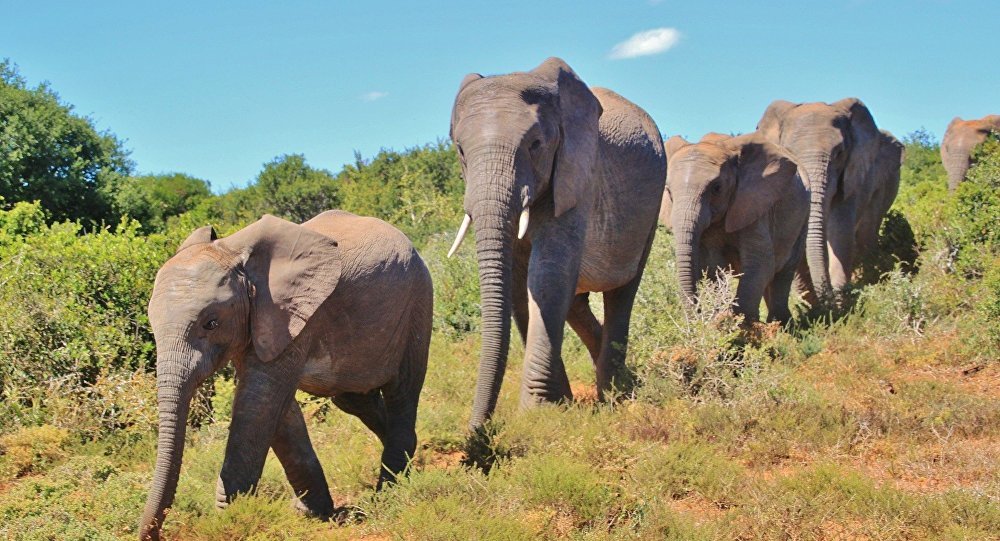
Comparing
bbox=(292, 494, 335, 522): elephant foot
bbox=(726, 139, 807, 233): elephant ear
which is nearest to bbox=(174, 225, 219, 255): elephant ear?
bbox=(292, 494, 335, 522): elephant foot

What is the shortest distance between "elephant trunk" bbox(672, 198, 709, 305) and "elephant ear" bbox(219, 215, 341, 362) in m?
4.19

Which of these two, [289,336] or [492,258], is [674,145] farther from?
[289,336]

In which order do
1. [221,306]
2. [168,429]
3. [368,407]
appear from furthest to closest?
[368,407], [221,306], [168,429]

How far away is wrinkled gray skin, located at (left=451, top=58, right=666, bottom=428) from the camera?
632 centimetres

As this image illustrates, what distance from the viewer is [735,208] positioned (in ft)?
32.5

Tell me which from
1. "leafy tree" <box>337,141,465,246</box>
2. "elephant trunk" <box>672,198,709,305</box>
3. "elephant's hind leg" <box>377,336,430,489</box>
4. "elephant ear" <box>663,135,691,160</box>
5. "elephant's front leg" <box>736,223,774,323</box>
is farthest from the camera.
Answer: "leafy tree" <box>337,141,465,246</box>

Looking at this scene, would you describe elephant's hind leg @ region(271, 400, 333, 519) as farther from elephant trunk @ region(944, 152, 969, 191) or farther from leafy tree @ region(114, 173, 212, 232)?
elephant trunk @ region(944, 152, 969, 191)

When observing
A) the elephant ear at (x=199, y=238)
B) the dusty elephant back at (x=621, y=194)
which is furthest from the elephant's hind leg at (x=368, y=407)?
the dusty elephant back at (x=621, y=194)

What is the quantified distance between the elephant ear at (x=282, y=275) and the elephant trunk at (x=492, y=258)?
1186 mm

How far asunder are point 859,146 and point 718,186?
4.83 m

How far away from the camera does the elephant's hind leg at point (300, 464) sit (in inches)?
215

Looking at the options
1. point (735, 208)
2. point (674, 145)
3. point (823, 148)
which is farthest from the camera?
point (823, 148)

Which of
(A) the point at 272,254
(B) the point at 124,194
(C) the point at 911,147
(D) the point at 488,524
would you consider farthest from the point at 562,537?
(C) the point at 911,147

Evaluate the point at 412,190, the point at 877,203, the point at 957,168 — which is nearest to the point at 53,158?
Result: the point at 412,190
